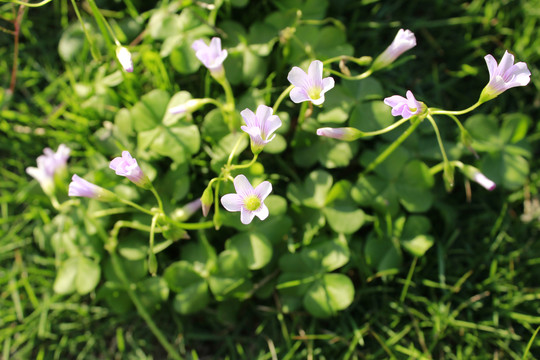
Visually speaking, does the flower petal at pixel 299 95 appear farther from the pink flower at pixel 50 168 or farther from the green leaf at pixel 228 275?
the pink flower at pixel 50 168

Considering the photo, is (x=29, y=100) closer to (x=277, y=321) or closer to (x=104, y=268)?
(x=104, y=268)

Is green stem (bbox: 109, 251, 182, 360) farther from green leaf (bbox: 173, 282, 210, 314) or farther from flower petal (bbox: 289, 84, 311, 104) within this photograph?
flower petal (bbox: 289, 84, 311, 104)

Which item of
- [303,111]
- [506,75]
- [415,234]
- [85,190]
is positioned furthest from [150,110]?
[506,75]

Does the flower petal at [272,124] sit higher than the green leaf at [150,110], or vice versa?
the flower petal at [272,124]

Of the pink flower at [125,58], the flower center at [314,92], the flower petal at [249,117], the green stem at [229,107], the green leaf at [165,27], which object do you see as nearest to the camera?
the flower petal at [249,117]

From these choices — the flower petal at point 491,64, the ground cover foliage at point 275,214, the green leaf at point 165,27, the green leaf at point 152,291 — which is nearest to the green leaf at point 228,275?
the ground cover foliage at point 275,214

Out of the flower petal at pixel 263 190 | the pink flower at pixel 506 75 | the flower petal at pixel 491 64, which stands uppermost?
the flower petal at pixel 491 64

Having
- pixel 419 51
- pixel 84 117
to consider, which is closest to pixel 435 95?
pixel 419 51

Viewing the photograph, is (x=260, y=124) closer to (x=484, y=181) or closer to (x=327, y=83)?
(x=327, y=83)
